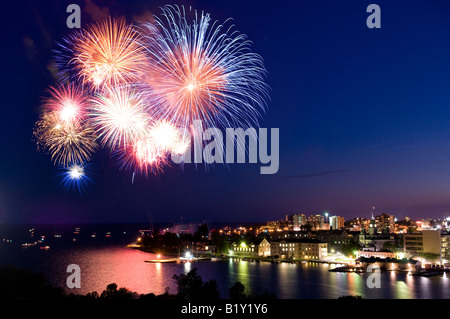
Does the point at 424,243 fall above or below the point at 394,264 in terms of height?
above

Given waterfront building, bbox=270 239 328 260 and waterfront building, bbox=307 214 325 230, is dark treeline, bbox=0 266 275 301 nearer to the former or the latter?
waterfront building, bbox=270 239 328 260

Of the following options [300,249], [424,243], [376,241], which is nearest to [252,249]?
[300,249]

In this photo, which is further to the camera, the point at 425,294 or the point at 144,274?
the point at 144,274

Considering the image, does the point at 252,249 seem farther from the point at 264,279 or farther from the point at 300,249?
the point at 264,279

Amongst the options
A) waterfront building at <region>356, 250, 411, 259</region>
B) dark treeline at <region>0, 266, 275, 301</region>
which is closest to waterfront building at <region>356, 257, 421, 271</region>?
waterfront building at <region>356, 250, 411, 259</region>
